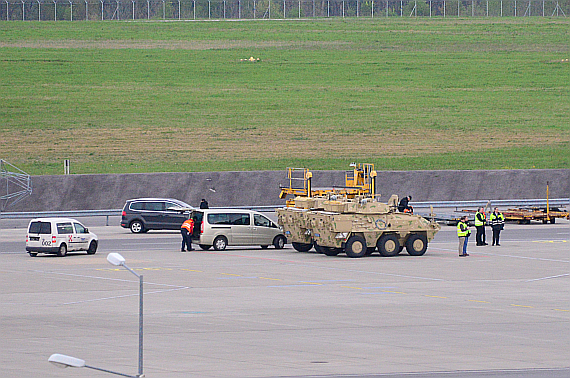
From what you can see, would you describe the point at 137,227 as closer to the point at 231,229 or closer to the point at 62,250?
the point at 231,229

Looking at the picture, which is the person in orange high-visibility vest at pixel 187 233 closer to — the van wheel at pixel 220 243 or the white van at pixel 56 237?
the van wheel at pixel 220 243

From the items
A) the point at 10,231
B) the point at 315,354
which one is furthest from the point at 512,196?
the point at 315,354

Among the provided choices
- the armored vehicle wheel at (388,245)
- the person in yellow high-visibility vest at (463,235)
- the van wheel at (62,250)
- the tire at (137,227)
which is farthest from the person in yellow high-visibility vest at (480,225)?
the tire at (137,227)

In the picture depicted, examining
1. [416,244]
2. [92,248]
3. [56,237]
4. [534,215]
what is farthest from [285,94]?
[56,237]

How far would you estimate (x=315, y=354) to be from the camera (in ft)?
46.7

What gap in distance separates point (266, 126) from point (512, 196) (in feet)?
61.0

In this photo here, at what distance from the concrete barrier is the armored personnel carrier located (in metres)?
17.7

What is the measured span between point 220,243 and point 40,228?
6.47 m

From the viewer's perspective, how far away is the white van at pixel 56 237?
31.0 meters

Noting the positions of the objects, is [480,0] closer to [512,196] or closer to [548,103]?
[548,103]

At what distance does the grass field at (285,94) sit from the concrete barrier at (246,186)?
16.7 feet

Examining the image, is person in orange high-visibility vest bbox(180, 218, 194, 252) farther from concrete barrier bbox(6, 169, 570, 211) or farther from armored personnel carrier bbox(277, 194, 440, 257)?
concrete barrier bbox(6, 169, 570, 211)

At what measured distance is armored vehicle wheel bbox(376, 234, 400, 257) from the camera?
101 feet

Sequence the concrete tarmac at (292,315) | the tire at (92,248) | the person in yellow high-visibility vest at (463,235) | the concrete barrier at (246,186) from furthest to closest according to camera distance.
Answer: the concrete barrier at (246,186) → the tire at (92,248) → the person in yellow high-visibility vest at (463,235) → the concrete tarmac at (292,315)
